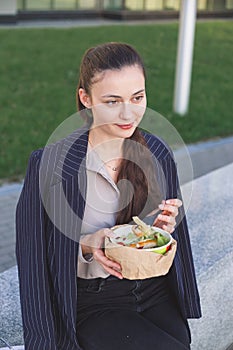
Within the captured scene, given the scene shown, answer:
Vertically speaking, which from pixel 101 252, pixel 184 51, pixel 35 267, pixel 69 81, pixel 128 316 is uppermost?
pixel 101 252

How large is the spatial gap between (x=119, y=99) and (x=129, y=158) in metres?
0.29

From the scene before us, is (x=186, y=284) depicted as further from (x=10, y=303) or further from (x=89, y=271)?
(x=10, y=303)

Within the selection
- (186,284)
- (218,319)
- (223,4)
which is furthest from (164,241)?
(223,4)

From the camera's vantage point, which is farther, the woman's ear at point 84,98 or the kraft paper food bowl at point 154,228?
the woman's ear at point 84,98

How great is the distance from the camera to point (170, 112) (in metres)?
8.82

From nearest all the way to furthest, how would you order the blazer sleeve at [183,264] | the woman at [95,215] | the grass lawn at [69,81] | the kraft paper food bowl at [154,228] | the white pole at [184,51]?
the kraft paper food bowl at [154,228]
the woman at [95,215]
the blazer sleeve at [183,264]
the grass lawn at [69,81]
the white pole at [184,51]

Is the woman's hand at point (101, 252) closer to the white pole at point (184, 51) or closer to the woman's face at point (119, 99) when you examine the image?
the woman's face at point (119, 99)

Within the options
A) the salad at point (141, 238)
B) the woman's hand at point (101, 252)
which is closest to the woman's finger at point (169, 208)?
the salad at point (141, 238)

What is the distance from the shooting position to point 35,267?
2229 mm

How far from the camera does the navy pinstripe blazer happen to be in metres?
2.19

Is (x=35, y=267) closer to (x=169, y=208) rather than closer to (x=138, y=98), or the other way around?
(x=169, y=208)

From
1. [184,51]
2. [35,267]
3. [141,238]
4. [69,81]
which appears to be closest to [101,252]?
[141,238]

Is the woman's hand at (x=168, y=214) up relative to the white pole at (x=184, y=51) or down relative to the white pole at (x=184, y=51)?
up

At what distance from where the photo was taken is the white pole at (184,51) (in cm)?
862
